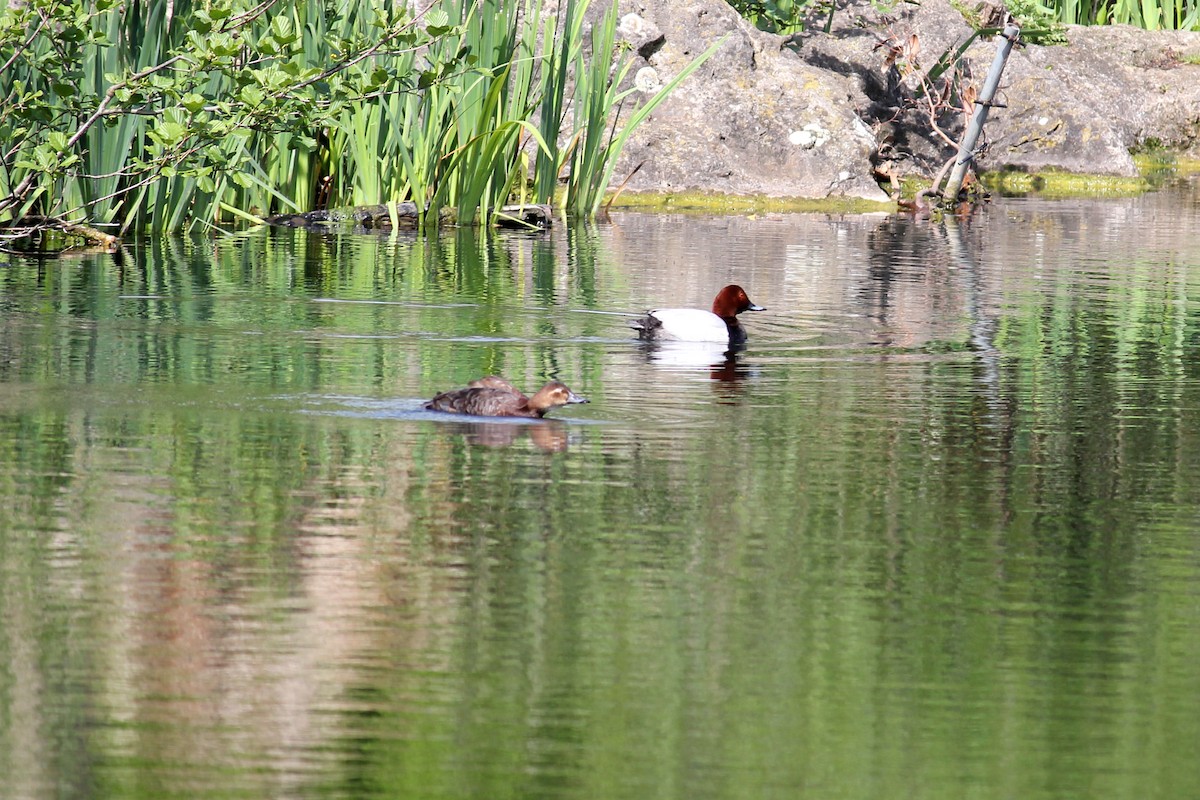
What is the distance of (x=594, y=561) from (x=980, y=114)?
55.0 feet

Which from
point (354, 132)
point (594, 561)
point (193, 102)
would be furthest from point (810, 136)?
point (594, 561)

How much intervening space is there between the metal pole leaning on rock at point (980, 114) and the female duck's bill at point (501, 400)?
1374 centimetres

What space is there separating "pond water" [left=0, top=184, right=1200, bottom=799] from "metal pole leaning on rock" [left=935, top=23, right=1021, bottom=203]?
10.2 m

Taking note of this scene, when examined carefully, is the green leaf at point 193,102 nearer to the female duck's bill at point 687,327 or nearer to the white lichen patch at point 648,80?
the female duck's bill at point 687,327

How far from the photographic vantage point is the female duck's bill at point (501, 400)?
7.95 m

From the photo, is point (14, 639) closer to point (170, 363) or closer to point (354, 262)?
point (170, 363)

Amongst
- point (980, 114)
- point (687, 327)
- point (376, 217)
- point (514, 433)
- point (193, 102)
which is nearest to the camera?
point (514, 433)

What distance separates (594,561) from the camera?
5.59 metres

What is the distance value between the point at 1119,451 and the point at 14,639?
4.35m

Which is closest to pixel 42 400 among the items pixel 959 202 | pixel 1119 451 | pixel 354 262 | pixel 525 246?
pixel 1119 451

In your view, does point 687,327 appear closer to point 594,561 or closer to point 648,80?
point 594,561

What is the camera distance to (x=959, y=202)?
21.9 metres

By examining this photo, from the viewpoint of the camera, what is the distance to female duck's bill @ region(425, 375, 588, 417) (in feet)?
26.1

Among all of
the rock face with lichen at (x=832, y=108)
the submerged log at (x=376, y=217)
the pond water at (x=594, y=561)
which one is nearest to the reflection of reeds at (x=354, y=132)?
the submerged log at (x=376, y=217)
